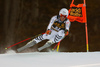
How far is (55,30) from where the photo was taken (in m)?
2.74

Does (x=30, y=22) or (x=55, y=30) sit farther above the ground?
(x=30, y=22)

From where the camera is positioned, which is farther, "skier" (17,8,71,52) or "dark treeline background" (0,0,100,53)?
"dark treeline background" (0,0,100,53)

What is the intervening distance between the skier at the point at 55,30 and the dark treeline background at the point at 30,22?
0.55 feet

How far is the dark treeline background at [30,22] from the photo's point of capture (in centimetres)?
282

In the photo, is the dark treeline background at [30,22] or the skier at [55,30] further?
the dark treeline background at [30,22]

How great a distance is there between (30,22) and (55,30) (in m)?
0.53

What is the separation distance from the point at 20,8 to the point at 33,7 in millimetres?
254

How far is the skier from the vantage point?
2689mm

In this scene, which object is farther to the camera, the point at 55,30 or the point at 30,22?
the point at 30,22

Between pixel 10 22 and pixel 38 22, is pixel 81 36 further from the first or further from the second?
pixel 10 22

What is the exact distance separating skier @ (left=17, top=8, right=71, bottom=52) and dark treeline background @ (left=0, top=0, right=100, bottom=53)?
17 cm

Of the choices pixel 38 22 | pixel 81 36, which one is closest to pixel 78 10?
pixel 81 36

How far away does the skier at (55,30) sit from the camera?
269cm

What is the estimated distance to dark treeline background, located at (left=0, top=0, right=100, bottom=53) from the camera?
2.82 meters
